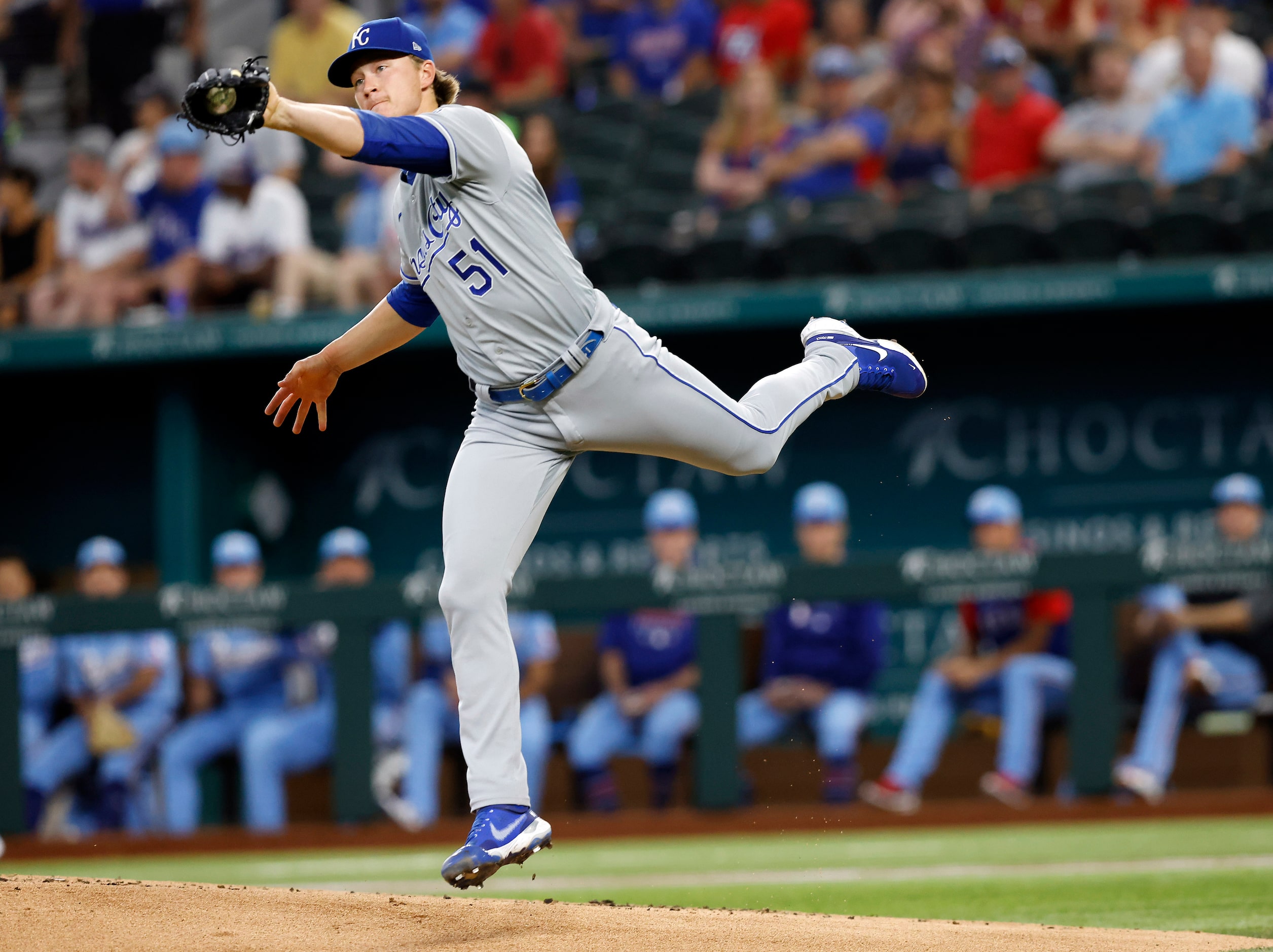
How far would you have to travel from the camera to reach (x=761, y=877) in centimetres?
620

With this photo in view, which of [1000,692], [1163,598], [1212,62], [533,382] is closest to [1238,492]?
[1163,598]

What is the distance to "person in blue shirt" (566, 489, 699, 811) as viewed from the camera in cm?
818

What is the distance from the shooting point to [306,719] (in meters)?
8.45

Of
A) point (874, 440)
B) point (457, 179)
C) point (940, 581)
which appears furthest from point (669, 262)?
point (457, 179)

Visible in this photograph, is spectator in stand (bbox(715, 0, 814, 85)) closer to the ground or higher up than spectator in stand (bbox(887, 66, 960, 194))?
higher up

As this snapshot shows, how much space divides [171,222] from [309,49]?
170cm

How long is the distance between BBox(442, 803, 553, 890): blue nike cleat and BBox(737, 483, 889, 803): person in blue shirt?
4.33 metres

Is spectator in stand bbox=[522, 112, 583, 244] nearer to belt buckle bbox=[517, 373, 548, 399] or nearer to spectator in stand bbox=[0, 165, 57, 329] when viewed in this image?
spectator in stand bbox=[0, 165, 57, 329]

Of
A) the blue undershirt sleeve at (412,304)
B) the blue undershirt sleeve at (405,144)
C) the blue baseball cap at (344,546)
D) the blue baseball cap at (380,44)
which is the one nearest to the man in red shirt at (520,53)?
the blue baseball cap at (344,546)

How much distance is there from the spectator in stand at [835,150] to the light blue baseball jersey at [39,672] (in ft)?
16.7

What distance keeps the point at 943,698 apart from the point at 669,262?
3.11 metres

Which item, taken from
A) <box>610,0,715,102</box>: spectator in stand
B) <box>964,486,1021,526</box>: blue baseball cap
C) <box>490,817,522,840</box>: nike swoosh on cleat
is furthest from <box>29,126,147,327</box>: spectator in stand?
<box>490,817,522,840</box>: nike swoosh on cleat

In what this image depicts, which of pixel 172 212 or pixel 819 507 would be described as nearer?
pixel 819 507

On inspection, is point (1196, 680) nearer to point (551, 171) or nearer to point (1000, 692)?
point (1000, 692)
